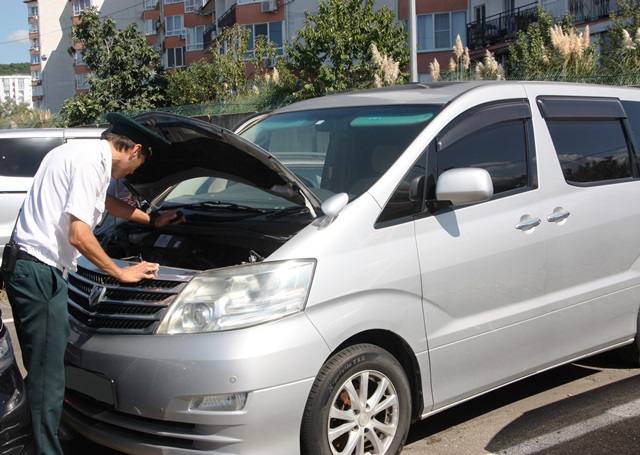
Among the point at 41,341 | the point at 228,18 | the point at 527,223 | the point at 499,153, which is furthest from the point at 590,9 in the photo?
the point at 41,341

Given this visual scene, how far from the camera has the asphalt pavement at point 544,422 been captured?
159 inches

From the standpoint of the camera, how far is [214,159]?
3998 millimetres

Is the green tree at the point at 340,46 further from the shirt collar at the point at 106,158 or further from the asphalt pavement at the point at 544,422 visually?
the shirt collar at the point at 106,158

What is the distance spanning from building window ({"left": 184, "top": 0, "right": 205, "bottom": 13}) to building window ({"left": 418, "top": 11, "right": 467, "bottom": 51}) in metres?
26.9

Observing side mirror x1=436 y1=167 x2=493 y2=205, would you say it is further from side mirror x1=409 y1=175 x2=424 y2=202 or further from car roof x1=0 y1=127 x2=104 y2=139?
car roof x1=0 y1=127 x2=104 y2=139

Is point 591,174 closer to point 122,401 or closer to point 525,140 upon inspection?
point 525,140

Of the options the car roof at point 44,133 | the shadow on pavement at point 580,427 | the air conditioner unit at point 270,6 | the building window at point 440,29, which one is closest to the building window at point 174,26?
the air conditioner unit at point 270,6

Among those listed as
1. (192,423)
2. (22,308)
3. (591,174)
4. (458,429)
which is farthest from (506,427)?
(22,308)

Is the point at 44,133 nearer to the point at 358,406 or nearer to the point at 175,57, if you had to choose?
the point at 358,406

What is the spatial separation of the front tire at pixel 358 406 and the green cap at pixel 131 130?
1.38 metres

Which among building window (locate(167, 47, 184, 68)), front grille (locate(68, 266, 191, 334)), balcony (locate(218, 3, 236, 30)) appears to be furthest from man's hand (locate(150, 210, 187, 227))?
building window (locate(167, 47, 184, 68))

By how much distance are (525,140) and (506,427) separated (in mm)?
1698

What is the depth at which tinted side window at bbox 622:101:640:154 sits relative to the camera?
17.1 feet

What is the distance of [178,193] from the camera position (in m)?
4.67
